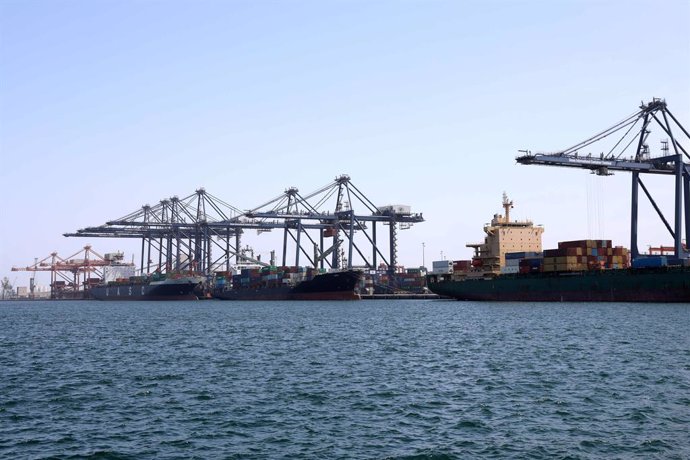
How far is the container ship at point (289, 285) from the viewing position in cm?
11869

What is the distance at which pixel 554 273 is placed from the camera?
259ft

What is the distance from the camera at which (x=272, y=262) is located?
6949 inches

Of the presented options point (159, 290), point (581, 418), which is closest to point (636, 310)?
point (581, 418)

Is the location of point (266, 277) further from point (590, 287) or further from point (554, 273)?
point (590, 287)

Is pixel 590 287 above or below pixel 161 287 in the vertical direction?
above

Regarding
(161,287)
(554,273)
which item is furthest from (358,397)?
(161,287)

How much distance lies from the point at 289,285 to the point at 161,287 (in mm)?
41088

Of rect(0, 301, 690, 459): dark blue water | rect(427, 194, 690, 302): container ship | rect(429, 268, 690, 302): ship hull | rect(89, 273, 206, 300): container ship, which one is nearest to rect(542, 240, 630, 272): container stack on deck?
rect(427, 194, 690, 302): container ship

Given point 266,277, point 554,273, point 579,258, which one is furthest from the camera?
point 266,277

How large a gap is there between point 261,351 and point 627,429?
22483mm

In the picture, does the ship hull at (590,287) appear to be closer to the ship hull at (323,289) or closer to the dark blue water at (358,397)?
the dark blue water at (358,397)

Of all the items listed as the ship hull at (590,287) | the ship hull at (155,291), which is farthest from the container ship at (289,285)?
the ship hull at (590,287)

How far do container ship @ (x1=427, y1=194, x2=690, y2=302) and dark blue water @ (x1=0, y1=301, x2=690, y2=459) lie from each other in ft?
93.3

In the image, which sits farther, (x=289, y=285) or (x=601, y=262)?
(x=289, y=285)
